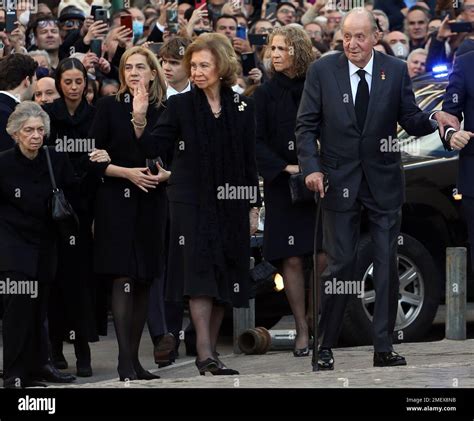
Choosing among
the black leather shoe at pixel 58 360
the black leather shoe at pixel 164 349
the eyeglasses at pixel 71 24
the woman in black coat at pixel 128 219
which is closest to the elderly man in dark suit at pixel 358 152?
the woman in black coat at pixel 128 219

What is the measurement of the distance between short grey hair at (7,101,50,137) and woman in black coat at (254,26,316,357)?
5.39ft

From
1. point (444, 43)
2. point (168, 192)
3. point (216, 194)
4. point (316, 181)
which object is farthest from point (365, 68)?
point (444, 43)

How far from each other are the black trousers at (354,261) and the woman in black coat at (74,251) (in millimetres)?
2021

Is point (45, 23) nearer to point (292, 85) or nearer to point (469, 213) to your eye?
point (292, 85)

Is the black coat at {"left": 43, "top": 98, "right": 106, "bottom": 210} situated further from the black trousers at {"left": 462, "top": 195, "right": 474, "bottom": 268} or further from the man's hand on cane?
the black trousers at {"left": 462, "top": 195, "right": 474, "bottom": 268}

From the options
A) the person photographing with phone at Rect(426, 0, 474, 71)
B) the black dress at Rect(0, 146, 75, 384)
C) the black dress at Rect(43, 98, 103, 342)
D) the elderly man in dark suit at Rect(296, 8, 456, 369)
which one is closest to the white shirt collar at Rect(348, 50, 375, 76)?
the elderly man in dark suit at Rect(296, 8, 456, 369)

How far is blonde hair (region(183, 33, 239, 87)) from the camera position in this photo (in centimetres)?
1167

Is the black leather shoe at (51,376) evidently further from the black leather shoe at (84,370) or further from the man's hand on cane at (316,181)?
the man's hand on cane at (316,181)

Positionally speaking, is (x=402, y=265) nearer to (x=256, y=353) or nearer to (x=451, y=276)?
(x=451, y=276)

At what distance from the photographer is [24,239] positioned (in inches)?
477

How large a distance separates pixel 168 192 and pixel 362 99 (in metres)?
1.39

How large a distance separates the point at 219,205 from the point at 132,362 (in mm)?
1374
